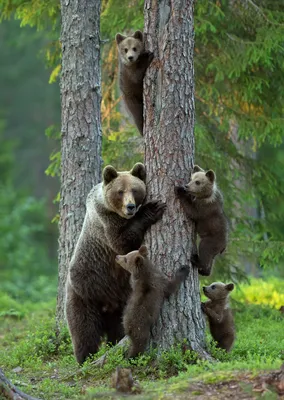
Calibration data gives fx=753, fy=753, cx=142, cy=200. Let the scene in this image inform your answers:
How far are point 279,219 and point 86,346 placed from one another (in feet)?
21.5

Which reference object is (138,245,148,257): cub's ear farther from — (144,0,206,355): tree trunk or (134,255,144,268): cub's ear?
(144,0,206,355): tree trunk

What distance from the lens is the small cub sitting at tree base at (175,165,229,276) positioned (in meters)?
7.71

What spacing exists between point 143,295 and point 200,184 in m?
1.28

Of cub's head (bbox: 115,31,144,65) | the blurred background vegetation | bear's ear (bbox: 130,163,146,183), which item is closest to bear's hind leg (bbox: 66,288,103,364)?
bear's ear (bbox: 130,163,146,183)

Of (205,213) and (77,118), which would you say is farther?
(77,118)

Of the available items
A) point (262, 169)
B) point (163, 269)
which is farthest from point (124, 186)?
point (262, 169)

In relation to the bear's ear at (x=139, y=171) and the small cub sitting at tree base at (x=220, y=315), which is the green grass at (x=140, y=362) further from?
the bear's ear at (x=139, y=171)

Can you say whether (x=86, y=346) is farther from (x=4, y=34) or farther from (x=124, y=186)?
(x=4, y=34)

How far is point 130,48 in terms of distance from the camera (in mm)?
8766

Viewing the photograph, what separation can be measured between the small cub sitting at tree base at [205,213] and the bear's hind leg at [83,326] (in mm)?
1460

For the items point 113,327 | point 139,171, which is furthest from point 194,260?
point 113,327

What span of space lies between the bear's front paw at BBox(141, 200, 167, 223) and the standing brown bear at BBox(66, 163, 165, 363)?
0.31ft

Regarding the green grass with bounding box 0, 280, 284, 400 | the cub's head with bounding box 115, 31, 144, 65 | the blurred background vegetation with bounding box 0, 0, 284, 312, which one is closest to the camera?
the green grass with bounding box 0, 280, 284, 400

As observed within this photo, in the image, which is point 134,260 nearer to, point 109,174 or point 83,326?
point 109,174
